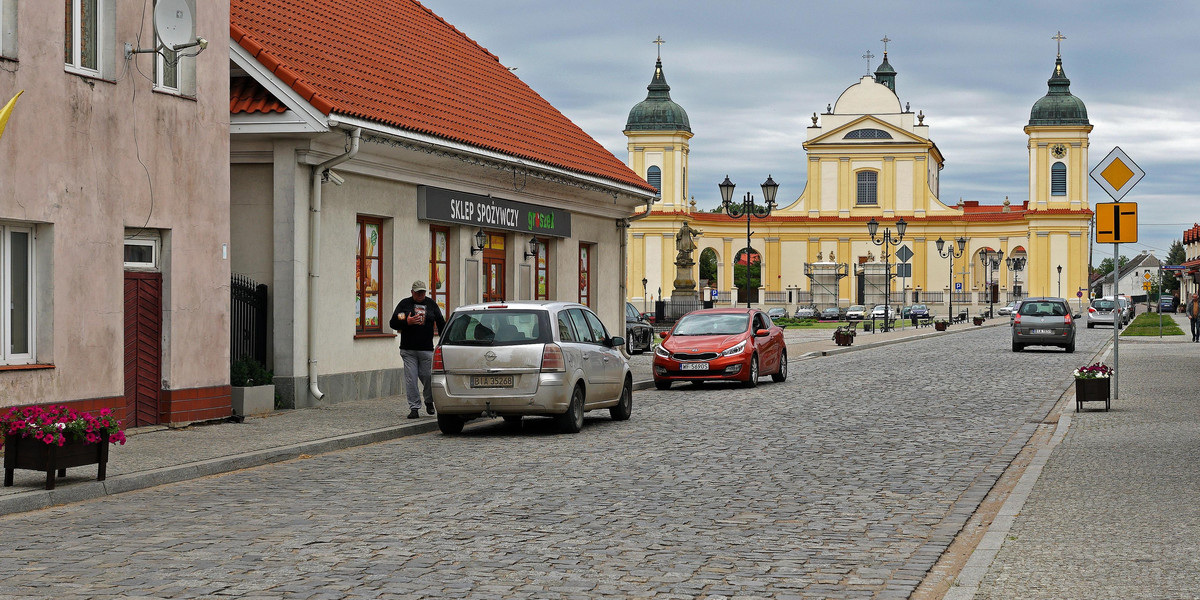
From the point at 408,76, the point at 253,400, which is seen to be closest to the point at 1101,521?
the point at 253,400

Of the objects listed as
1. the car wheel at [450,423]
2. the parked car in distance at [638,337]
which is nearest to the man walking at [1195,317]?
the parked car in distance at [638,337]

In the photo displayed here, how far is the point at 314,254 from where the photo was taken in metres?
18.9

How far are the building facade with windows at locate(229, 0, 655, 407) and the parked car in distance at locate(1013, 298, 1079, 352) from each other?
14841 mm

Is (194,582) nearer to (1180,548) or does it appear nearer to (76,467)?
(76,467)

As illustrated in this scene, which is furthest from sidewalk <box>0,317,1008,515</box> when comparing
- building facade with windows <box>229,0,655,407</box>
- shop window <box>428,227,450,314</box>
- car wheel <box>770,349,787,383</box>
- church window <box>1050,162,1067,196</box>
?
church window <box>1050,162,1067,196</box>

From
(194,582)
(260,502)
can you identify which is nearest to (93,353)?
(260,502)

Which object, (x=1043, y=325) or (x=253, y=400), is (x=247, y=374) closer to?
(x=253, y=400)

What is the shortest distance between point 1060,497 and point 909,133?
4191 inches

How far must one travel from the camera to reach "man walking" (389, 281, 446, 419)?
1761 centimetres

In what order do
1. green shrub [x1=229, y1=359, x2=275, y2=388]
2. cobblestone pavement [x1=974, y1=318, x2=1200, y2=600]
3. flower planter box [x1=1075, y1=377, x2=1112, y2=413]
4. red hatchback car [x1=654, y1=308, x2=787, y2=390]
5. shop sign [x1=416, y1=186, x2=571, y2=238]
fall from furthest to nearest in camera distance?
red hatchback car [x1=654, y1=308, x2=787, y2=390], shop sign [x1=416, y1=186, x2=571, y2=238], flower planter box [x1=1075, y1=377, x2=1112, y2=413], green shrub [x1=229, y1=359, x2=275, y2=388], cobblestone pavement [x1=974, y1=318, x2=1200, y2=600]

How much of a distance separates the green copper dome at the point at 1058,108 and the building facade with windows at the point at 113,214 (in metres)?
105

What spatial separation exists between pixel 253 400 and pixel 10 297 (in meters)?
4.27

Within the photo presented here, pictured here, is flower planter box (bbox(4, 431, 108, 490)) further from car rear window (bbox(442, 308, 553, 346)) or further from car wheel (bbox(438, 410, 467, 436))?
car rear window (bbox(442, 308, 553, 346))

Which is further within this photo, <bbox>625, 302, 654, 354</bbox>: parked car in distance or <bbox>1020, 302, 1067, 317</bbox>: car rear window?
<bbox>1020, 302, 1067, 317</bbox>: car rear window
